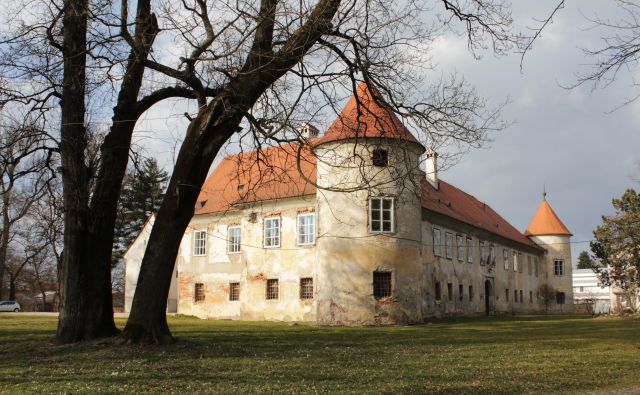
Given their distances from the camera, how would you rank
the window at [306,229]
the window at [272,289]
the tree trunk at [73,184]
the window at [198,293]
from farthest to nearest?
the window at [198,293]
the window at [272,289]
the window at [306,229]
the tree trunk at [73,184]

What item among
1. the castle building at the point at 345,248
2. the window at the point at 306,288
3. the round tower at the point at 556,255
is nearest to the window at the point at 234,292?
the castle building at the point at 345,248

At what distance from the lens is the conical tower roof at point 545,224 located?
52844mm

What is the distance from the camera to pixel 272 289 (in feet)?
103

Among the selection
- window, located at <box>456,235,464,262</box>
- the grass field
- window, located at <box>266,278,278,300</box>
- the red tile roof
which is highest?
the red tile roof

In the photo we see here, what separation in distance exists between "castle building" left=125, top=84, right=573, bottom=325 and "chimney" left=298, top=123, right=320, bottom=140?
12 cm

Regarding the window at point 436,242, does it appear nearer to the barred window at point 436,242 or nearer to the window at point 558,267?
the barred window at point 436,242

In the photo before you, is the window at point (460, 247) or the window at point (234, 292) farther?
the window at point (460, 247)

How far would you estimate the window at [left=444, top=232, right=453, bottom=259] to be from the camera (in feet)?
113

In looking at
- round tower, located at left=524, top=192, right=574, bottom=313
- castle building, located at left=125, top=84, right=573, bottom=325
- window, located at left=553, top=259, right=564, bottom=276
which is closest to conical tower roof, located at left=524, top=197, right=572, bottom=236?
round tower, located at left=524, top=192, right=574, bottom=313

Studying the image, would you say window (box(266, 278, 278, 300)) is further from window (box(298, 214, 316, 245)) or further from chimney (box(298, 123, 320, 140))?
chimney (box(298, 123, 320, 140))

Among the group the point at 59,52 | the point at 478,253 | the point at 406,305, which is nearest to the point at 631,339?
the point at 406,305

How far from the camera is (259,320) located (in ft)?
101

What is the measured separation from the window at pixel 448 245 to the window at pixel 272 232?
9.54 m

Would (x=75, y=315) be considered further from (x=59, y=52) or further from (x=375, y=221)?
(x=375, y=221)
